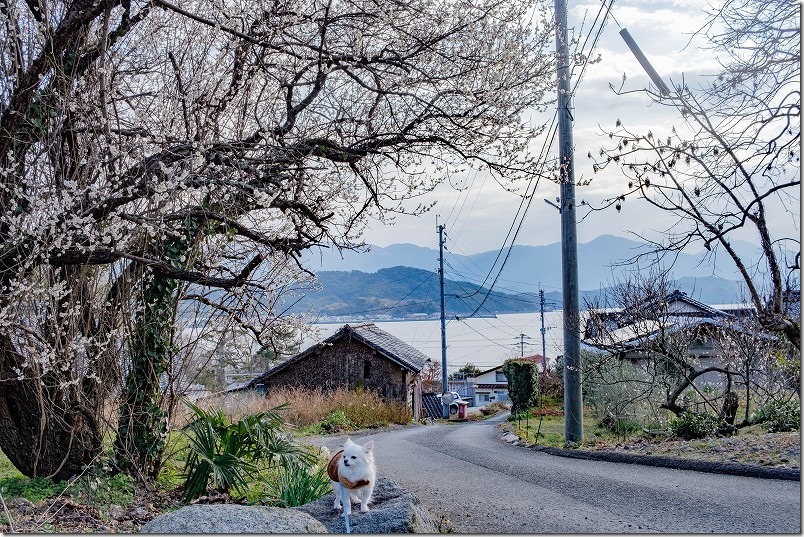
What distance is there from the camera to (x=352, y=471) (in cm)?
329

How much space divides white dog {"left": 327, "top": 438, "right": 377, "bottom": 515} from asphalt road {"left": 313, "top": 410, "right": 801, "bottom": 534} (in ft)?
2.83

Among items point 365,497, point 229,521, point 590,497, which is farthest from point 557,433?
point 229,521

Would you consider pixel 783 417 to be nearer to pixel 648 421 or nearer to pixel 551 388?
pixel 648 421

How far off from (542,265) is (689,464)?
312 centimetres

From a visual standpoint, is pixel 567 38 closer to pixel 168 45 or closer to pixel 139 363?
pixel 168 45

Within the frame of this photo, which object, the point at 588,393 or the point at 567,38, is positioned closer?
the point at 567,38

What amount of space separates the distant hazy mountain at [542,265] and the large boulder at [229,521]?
2496 millimetres

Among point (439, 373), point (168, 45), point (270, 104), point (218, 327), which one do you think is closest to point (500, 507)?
point (218, 327)

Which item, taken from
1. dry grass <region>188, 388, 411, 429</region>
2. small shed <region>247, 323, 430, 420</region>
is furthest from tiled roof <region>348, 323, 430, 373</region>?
dry grass <region>188, 388, 411, 429</region>

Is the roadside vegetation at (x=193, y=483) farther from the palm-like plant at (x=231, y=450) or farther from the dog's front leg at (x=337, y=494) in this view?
the dog's front leg at (x=337, y=494)

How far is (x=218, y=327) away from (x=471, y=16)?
308 centimetres

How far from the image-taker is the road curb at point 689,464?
4621 mm

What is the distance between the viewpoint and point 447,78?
16.1 feet

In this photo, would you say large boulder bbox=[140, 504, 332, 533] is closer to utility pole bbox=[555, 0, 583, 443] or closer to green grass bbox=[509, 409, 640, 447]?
utility pole bbox=[555, 0, 583, 443]
